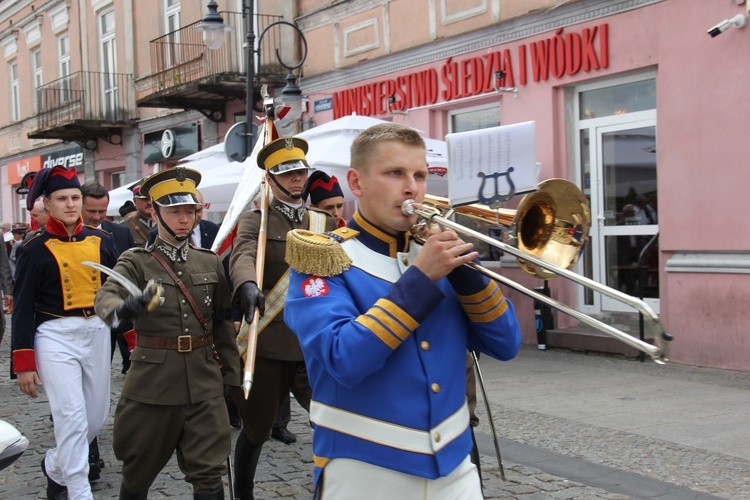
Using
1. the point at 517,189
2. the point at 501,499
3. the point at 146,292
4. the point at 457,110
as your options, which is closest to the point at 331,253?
the point at 517,189

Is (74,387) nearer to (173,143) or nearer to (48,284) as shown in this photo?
(48,284)

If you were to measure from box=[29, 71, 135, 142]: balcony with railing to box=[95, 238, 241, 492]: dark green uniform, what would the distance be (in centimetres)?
1861

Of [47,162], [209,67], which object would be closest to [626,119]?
[209,67]

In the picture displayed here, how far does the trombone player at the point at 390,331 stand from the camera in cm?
246

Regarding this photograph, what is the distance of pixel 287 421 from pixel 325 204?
1.67 m

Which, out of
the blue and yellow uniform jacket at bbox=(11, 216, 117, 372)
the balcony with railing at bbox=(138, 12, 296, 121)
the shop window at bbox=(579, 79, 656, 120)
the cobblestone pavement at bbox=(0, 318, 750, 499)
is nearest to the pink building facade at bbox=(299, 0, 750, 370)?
the shop window at bbox=(579, 79, 656, 120)

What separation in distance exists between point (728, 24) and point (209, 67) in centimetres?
1167

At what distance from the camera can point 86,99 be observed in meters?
24.0

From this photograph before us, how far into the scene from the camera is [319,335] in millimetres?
2504

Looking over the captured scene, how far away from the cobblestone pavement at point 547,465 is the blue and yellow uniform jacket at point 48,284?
115 cm

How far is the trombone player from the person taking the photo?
2455 mm

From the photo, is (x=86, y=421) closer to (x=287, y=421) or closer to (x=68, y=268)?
(x=68, y=268)

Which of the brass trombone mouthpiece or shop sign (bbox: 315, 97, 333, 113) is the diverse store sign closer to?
shop sign (bbox: 315, 97, 333, 113)

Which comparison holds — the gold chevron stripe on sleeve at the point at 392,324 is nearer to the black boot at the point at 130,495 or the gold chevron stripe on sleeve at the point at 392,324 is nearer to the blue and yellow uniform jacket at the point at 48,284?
the black boot at the point at 130,495
